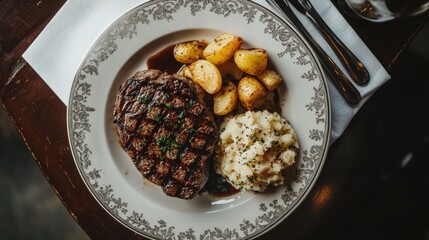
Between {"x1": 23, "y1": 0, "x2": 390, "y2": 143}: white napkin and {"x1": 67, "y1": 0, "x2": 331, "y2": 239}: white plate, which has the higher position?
{"x1": 23, "y1": 0, "x2": 390, "y2": 143}: white napkin

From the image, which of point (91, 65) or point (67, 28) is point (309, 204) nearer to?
point (91, 65)

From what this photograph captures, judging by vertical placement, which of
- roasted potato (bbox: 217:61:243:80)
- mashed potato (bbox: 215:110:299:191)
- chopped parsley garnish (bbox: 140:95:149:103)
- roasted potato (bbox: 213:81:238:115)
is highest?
chopped parsley garnish (bbox: 140:95:149:103)

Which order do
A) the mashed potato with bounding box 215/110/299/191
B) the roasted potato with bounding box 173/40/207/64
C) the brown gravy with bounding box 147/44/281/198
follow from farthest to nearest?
1. the brown gravy with bounding box 147/44/281/198
2. the roasted potato with bounding box 173/40/207/64
3. the mashed potato with bounding box 215/110/299/191

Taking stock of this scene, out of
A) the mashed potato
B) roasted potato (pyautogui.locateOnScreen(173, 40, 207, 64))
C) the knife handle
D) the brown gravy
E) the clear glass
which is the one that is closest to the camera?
the clear glass

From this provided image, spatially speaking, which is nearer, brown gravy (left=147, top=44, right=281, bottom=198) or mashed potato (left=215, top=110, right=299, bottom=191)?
mashed potato (left=215, top=110, right=299, bottom=191)

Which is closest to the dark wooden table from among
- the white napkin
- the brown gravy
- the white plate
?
the white napkin

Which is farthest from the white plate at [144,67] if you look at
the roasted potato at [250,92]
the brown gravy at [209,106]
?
the roasted potato at [250,92]

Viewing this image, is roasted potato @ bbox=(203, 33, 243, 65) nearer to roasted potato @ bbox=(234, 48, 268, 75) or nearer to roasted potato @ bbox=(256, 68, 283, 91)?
roasted potato @ bbox=(234, 48, 268, 75)

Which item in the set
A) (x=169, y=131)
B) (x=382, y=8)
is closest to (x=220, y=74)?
(x=169, y=131)

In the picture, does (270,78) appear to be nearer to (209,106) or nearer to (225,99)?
(225,99)
